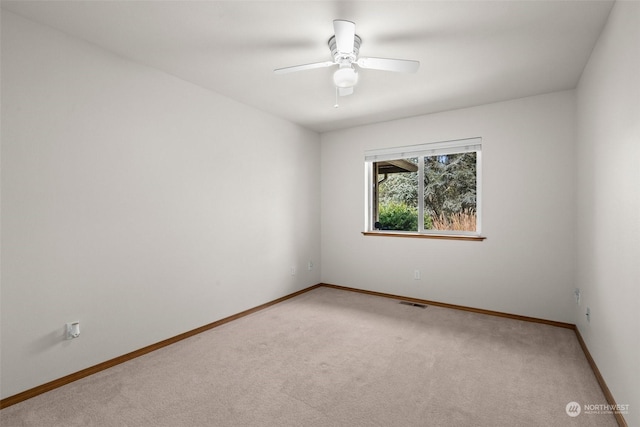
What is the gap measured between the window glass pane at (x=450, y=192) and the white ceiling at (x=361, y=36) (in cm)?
89

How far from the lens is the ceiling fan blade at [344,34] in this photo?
1.85 m

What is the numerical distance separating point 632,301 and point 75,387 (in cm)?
339

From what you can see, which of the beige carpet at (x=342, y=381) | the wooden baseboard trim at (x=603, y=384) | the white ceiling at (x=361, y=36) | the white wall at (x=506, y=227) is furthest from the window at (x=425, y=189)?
the wooden baseboard trim at (x=603, y=384)

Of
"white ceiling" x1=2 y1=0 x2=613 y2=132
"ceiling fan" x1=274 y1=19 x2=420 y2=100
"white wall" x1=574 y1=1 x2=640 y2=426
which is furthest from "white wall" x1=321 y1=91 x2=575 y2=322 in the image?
"ceiling fan" x1=274 y1=19 x2=420 y2=100

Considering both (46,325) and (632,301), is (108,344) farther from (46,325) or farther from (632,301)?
(632,301)

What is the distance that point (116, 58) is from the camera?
2.53 m

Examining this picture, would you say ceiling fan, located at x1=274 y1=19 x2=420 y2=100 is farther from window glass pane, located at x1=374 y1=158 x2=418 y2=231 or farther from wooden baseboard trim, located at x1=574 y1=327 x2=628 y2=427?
wooden baseboard trim, located at x1=574 y1=327 x2=628 y2=427

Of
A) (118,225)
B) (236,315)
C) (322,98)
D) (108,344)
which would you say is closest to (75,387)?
(108,344)

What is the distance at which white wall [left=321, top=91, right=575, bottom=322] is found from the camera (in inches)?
129

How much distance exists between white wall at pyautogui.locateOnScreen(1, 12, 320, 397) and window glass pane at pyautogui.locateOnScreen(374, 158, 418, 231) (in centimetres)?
178

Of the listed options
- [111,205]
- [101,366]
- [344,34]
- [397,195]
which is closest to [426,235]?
[397,195]

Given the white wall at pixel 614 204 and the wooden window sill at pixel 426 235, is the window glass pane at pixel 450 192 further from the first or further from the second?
the white wall at pixel 614 204

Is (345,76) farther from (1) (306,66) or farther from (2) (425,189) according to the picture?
(2) (425,189)

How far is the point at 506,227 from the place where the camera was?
358 cm
